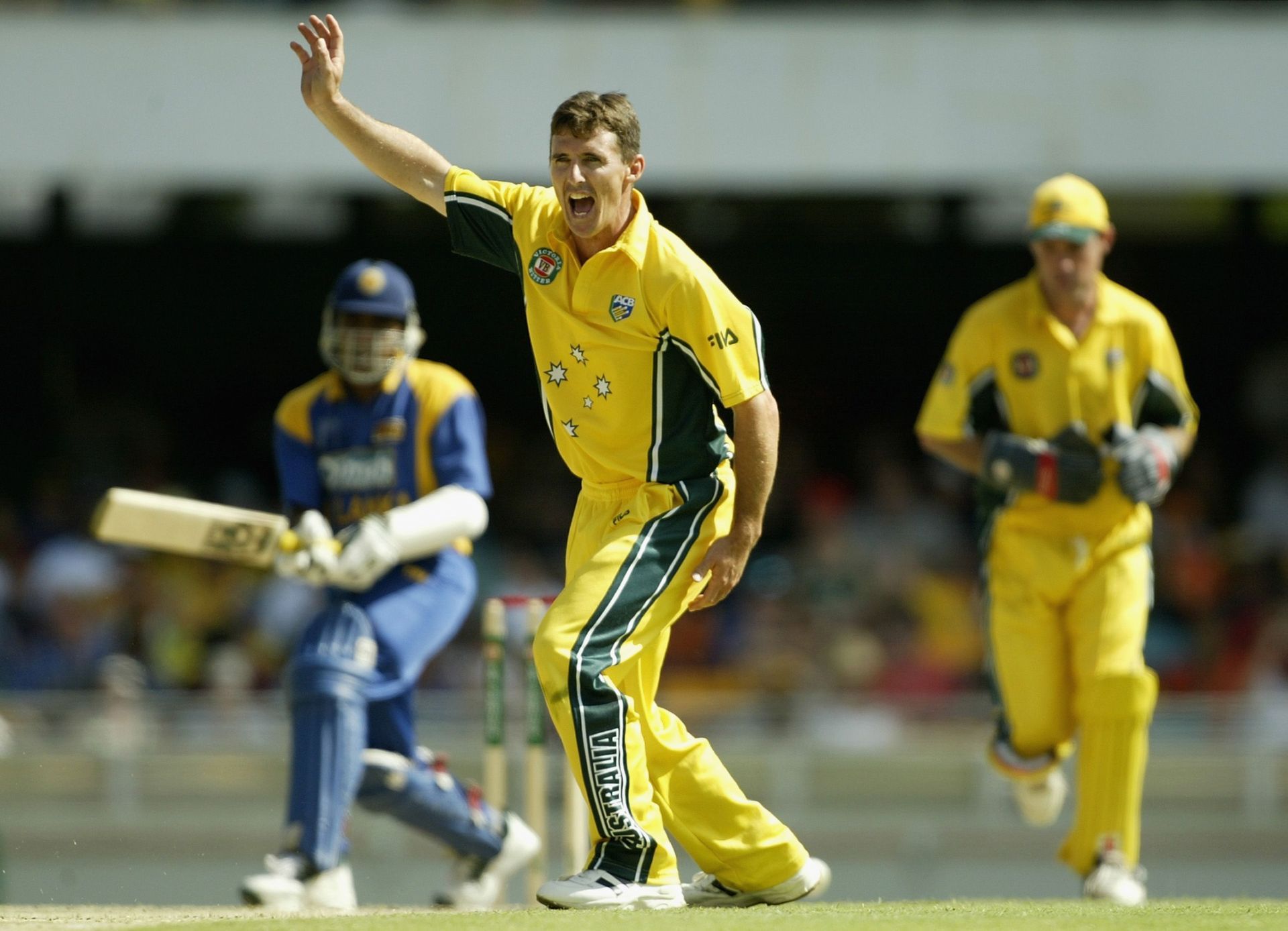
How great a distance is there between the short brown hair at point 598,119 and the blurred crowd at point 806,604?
621cm

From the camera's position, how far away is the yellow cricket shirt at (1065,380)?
6.11m

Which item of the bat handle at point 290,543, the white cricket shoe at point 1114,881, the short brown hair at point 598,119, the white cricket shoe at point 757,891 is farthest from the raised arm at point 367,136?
the white cricket shoe at point 1114,881

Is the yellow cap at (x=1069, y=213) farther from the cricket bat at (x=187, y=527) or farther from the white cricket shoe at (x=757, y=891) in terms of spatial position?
the cricket bat at (x=187, y=527)

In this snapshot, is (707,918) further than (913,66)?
No

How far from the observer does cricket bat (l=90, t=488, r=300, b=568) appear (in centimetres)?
495

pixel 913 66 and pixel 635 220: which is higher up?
pixel 913 66

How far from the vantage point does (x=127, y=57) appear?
1129 cm

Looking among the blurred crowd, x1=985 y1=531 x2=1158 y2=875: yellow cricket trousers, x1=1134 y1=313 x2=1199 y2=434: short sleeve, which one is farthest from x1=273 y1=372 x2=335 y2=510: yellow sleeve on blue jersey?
the blurred crowd

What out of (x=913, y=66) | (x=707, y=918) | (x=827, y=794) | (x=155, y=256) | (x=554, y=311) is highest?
(x=913, y=66)

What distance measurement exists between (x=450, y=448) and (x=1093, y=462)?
84.3 inches

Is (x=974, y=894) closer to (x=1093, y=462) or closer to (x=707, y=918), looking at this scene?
(x=1093, y=462)

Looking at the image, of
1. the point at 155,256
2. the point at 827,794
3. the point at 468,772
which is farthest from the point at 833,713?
the point at 155,256

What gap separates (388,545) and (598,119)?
78.8 inches

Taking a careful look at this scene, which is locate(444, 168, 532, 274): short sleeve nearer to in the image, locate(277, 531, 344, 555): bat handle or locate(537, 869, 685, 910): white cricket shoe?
locate(277, 531, 344, 555): bat handle
